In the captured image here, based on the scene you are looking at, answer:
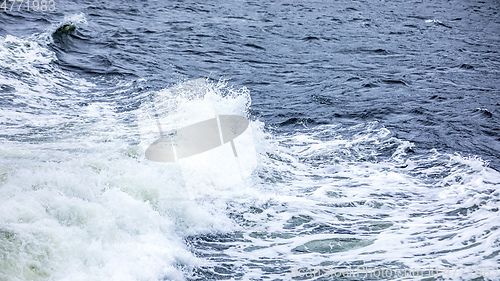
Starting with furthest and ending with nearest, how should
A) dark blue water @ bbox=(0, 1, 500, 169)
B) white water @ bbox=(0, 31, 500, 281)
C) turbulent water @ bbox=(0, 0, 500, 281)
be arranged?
dark blue water @ bbox=(0, 1, 500, 169), turbulent water @ bbox=(0, 0, 500, 281), white water @ bbox=(0, 31, 500, 281)

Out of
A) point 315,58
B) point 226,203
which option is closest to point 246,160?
point 226,203

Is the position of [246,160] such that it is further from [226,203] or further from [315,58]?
[315,58]

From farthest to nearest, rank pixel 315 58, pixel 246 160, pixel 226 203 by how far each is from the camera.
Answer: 1. pixel 315 58
2. pixel 246 160
3. pixel 226 203

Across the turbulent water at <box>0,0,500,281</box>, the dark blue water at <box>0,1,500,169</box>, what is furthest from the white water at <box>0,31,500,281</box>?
the dark blue water at <box>0,1,500,169</box>

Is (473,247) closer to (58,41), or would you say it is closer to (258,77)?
(258,77)

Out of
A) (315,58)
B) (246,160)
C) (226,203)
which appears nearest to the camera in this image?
(226,203)

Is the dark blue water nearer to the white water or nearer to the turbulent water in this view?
the turbulent water

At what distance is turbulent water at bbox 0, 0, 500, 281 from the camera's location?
4.17 metres

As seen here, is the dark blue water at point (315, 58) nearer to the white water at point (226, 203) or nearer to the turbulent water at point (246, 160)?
the turbulent water at point (246, 160)

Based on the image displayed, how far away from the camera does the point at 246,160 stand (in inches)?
249

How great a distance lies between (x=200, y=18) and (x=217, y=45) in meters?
3.10

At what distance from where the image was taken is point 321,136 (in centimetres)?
721

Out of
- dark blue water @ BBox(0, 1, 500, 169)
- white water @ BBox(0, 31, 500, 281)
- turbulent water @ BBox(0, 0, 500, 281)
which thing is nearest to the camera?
white water @ BBox(0, 31, 500, 281)

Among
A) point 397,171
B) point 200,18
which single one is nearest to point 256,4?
point 200,18
